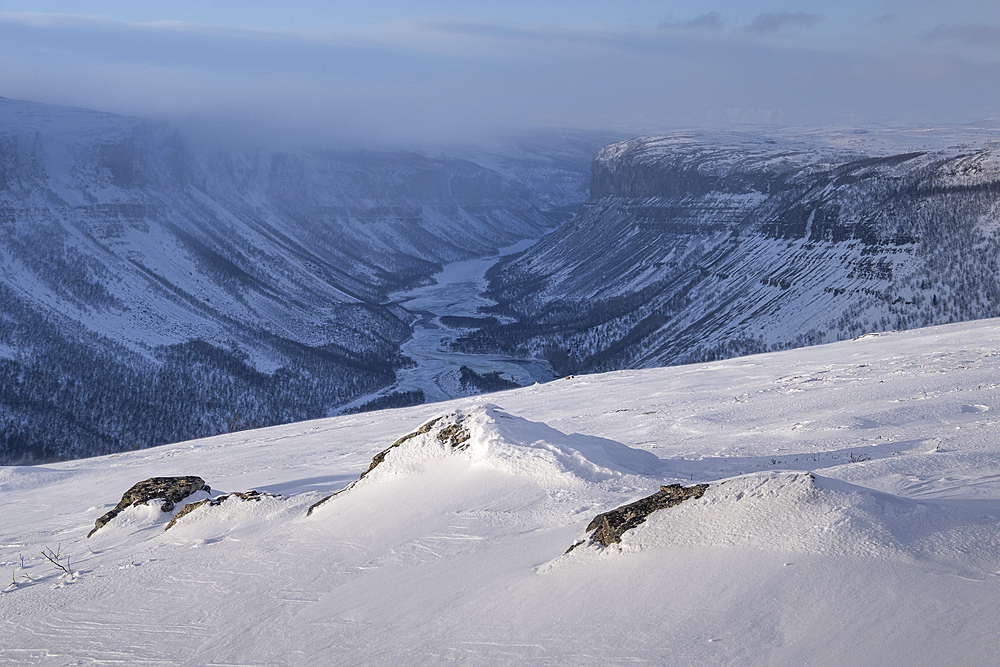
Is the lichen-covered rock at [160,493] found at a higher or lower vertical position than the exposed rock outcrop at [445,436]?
lower

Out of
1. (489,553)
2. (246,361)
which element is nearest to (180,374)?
(246,361)

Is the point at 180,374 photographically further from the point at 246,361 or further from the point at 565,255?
the point at 565,255

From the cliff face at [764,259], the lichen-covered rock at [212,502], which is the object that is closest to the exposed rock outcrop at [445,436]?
the lichen-covered rock at [212,502]

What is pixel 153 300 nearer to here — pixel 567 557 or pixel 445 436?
pixel 445 436

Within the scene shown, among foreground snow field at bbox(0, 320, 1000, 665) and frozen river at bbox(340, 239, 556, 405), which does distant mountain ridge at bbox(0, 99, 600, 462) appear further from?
foreground snow field at bbox(0, 320, 1000, 665)

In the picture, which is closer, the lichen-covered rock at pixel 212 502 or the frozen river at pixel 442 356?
the lichen-covered rock at pixel 212 502

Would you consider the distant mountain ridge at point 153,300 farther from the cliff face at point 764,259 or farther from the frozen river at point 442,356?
the cliff face at point 764,259

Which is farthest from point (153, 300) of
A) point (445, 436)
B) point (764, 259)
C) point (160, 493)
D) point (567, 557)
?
point (567, 557)
